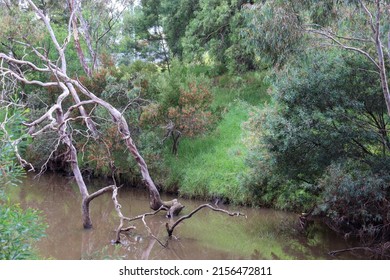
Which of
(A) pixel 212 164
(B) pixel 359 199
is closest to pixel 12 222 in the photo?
(B) pixel 359 199

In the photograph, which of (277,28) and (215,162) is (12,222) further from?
(215,162)

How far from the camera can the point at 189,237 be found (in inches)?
489

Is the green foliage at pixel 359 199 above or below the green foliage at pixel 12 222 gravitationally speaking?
below

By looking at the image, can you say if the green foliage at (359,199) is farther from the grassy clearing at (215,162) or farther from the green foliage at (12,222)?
the green foliage at (12,222)

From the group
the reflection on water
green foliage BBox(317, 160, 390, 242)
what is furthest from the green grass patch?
green foliage BBox(317, 160, 390, 242)

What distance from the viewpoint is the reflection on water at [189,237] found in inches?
437

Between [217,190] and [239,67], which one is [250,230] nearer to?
[217,190]

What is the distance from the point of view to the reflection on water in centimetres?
1111

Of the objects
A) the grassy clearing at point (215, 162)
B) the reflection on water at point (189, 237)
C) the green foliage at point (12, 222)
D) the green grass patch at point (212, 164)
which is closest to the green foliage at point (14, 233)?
the green foliage at point (12, 222)

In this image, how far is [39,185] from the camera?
18.8 meters

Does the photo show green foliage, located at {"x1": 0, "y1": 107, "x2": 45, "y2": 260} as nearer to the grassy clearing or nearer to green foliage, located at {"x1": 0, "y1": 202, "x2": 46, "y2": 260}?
green foliage, located at {"x1": 0, "y1": 202, "x2": 46, "y2": 260}

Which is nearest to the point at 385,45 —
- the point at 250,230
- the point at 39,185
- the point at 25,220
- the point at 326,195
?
the point at 326,195

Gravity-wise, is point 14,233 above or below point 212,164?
above
